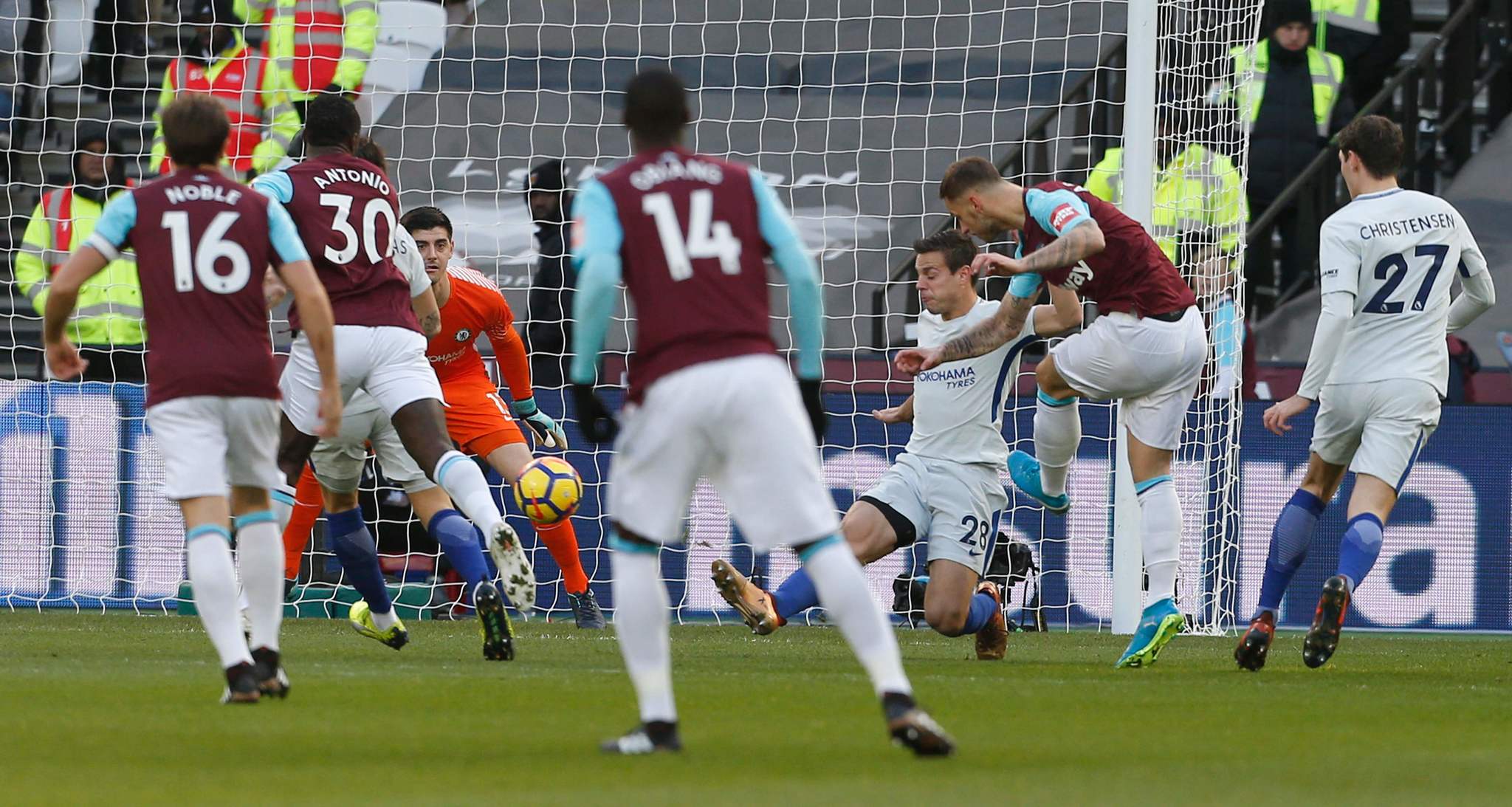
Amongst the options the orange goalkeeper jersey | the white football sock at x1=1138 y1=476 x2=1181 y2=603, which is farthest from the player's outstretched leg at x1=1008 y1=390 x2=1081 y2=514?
the orange goalkeeper jersey

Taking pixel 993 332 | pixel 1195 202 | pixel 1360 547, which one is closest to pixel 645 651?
pixel 993 332

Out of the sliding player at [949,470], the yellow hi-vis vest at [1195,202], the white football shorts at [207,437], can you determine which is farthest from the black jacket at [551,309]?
the white football shorts at [207,437]

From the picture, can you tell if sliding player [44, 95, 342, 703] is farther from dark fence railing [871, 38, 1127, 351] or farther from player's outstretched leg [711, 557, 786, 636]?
dark fence railing [871, 38, 1127, 351]

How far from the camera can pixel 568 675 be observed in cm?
693

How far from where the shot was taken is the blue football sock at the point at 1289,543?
7910 mm

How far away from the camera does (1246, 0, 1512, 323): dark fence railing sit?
13844 mm

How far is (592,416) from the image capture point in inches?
183

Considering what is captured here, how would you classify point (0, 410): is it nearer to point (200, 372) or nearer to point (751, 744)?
point (200, 372)

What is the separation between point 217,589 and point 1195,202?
7238 mm

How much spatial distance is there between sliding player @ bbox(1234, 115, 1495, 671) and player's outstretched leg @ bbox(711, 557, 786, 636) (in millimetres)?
1820

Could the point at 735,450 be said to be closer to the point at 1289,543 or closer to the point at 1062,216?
the point at 1062,216

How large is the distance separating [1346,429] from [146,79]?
9.28 m

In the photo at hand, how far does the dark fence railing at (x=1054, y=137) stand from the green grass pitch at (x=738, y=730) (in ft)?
16.9

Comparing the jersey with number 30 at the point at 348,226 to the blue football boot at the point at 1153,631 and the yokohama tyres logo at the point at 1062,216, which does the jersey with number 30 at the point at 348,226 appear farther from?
the blue football boot at the point at 1153,631
